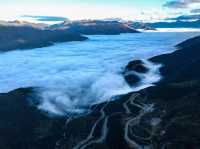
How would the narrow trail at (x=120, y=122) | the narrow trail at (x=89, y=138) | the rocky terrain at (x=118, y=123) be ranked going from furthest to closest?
the narrow trail at (x=120, y=122), the rocky terrain at (x=118, y=123), the narrow trail at (x=89, y=138)

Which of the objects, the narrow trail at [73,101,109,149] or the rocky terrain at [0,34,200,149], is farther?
the rocky terrain at [0,34,200,149]

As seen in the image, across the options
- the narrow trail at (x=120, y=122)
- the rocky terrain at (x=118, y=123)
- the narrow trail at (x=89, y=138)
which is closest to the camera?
the narrow trail at (x=89, y=138)

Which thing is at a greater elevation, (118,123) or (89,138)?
(118,123)

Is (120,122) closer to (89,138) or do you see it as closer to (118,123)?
(118,123)

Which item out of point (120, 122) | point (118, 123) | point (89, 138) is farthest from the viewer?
point (120, 122)

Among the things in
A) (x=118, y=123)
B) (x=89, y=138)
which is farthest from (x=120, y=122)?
(x=89, y=138)

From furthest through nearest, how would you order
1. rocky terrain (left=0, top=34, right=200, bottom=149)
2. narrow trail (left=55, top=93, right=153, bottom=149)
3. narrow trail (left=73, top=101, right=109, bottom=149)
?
narrow trail (left=55, top=93, right=153, bottom=149) < rocky terrain (left=0, top=34, right=200, bottom=149) < narrow trail (left=73, top=101, right=109, bottom=149)

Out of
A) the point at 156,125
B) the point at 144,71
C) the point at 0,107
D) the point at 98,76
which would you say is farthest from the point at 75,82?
the point at 156,125

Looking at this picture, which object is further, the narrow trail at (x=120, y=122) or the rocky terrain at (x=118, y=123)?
the narrow trail at (x=120, y=122)
